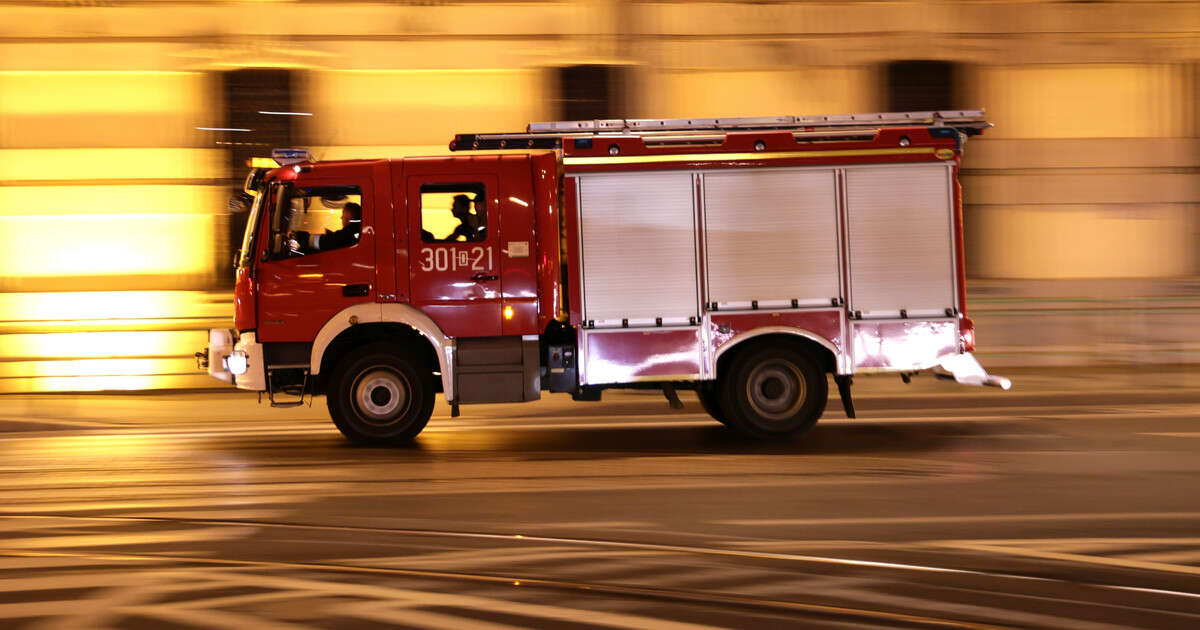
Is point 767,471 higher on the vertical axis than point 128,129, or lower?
lower

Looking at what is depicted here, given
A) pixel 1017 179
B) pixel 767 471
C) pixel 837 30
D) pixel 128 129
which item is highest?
pixel 837 30

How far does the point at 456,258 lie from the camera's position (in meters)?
10.5

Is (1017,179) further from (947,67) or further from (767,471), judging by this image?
(767,471)

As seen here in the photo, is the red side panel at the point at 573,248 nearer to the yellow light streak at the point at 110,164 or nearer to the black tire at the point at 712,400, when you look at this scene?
the black tire at the point at 712,400

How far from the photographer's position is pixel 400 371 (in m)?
10.6

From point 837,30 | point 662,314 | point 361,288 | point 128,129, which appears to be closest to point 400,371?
point 361,288

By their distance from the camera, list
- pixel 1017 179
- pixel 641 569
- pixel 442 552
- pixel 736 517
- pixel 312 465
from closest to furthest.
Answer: pixel 641 569
pixel 442 552
pixel 736 517
pixel 312 465
pixel 1017 179

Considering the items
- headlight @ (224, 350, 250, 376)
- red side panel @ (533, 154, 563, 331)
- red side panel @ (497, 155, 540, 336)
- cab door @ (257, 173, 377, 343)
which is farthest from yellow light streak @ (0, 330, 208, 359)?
red side panel @ (533, 154, 563, 331)

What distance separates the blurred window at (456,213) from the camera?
10516 mm

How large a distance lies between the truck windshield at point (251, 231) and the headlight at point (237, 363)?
0.79 meters

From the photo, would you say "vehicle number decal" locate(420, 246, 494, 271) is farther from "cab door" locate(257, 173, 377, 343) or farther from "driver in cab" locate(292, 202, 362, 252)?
"driver in cab" locate(292, 202, 362, 252)

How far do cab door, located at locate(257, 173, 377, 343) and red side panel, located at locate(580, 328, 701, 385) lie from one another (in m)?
1.99

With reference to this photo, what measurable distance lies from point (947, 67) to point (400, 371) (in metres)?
10.5

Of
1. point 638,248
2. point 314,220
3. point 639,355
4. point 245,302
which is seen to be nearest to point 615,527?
point 639,355
